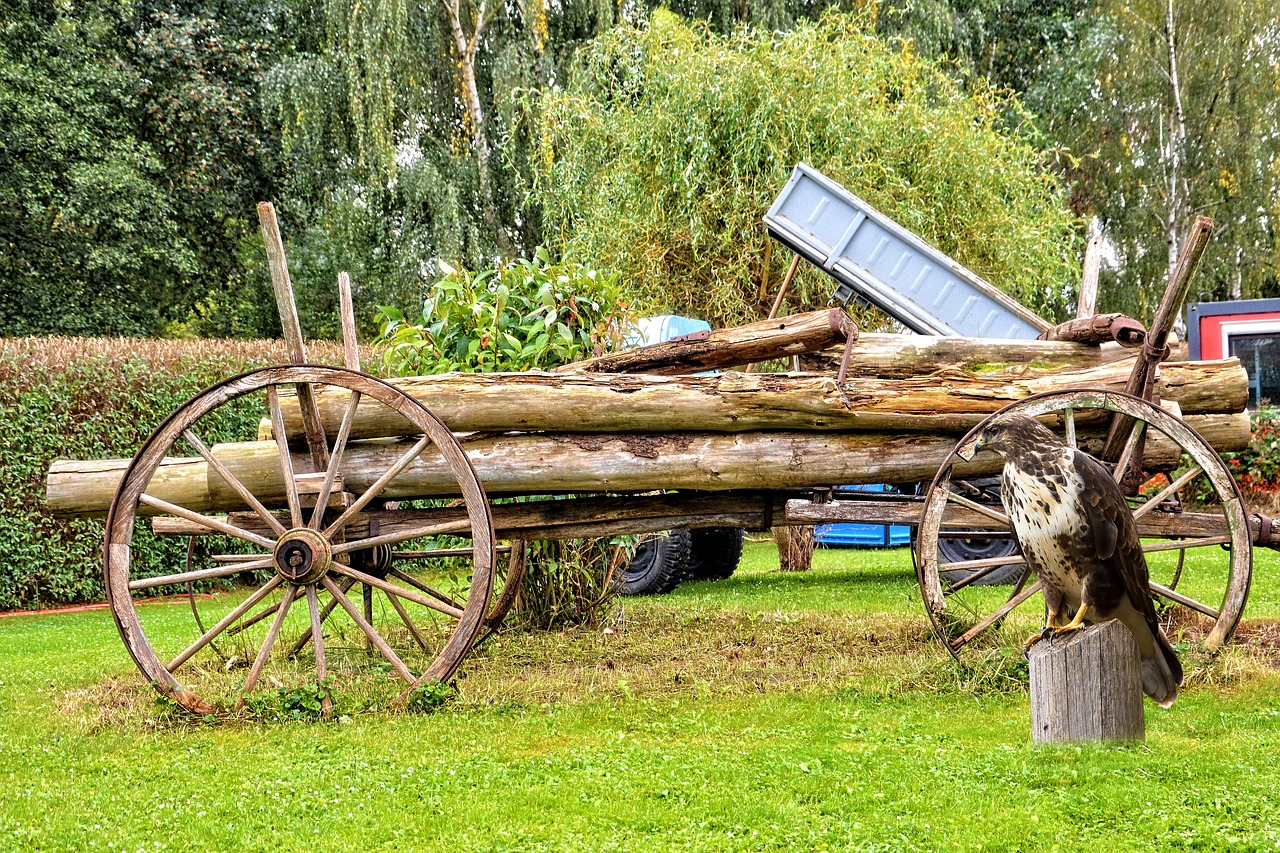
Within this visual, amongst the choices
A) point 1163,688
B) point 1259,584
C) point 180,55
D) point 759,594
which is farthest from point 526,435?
point 180,55

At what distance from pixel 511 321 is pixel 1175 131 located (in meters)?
21.5

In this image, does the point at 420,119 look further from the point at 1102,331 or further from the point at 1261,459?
the point at 1102,331

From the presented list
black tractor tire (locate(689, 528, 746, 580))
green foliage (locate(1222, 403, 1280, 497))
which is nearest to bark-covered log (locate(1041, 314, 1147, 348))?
black tractor tire (locate(689, 528, 746, 580))

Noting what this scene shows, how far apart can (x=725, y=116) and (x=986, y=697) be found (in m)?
9.41

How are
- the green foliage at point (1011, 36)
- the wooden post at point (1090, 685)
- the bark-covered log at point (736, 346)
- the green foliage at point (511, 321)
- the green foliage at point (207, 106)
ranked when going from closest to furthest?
the wooden post at point (1090, 685), the bark-covered log at point (736, 346), the green foliage at point (511, 321), the green foliage at point (207, 106), the green foliage at point (1011, 36)

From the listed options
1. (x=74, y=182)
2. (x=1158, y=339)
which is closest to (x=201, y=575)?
(x=1158, y=339)

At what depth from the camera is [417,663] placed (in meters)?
6.46

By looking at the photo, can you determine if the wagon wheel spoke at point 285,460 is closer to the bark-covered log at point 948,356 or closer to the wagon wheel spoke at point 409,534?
the wagon wheel spoke at point 409,534

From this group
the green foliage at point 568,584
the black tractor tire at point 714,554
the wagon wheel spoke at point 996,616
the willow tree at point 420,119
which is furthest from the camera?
the willow tree at point 420,119

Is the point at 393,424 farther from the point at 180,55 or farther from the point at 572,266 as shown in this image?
the point at 180,55

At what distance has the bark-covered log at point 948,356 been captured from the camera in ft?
19.6

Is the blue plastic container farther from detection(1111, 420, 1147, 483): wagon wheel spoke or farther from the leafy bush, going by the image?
detection(1111, 420, 1147, 483): wagon wheel spoke

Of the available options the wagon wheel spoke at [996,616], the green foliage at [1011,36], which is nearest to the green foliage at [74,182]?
the green foliage at [1011,36]

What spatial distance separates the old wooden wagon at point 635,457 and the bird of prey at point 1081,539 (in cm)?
67
